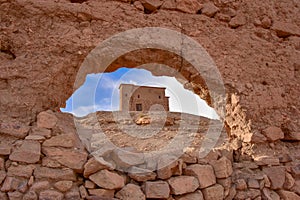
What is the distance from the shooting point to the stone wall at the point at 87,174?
1.64m

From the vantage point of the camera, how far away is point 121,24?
7.14ft

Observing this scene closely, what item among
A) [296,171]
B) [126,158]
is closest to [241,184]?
[296,171]

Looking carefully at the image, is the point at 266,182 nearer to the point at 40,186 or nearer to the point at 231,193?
the point at 231,193

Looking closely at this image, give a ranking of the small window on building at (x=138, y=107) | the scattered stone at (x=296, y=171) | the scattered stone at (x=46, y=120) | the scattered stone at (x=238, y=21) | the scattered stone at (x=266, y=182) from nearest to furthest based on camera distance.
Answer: the scattered stone at (x=46, y=120) → the scattered stone at (x=266, y=182) → the scattered stone at (x=296, y=171) → the scattered stone at (x=238, y=21) → the small window on building at (x=138, y=107)

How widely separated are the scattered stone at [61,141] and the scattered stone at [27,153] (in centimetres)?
6

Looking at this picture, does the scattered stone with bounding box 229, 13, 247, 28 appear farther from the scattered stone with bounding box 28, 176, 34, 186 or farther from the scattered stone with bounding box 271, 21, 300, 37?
the scattered stone with bounding box 28, 176, 34, 186

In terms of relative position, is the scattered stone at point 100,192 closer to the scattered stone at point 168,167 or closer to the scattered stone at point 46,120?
the scattered stone at point 168,167

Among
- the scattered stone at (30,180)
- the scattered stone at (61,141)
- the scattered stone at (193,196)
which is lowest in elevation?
the scattered stone at (193,196)

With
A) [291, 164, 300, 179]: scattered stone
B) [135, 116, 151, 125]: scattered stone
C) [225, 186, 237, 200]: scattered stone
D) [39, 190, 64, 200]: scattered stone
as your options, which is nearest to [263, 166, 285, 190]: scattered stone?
[291, 164, 300, 179]: scattered stone

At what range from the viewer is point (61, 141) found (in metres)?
1.76

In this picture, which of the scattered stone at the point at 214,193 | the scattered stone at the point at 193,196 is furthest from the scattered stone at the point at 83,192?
the scattered stone at the point at 214,193

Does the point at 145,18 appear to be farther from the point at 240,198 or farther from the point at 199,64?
the point at 240,198

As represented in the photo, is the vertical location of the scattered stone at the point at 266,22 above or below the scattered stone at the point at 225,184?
above

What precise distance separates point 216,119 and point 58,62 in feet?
5.45
